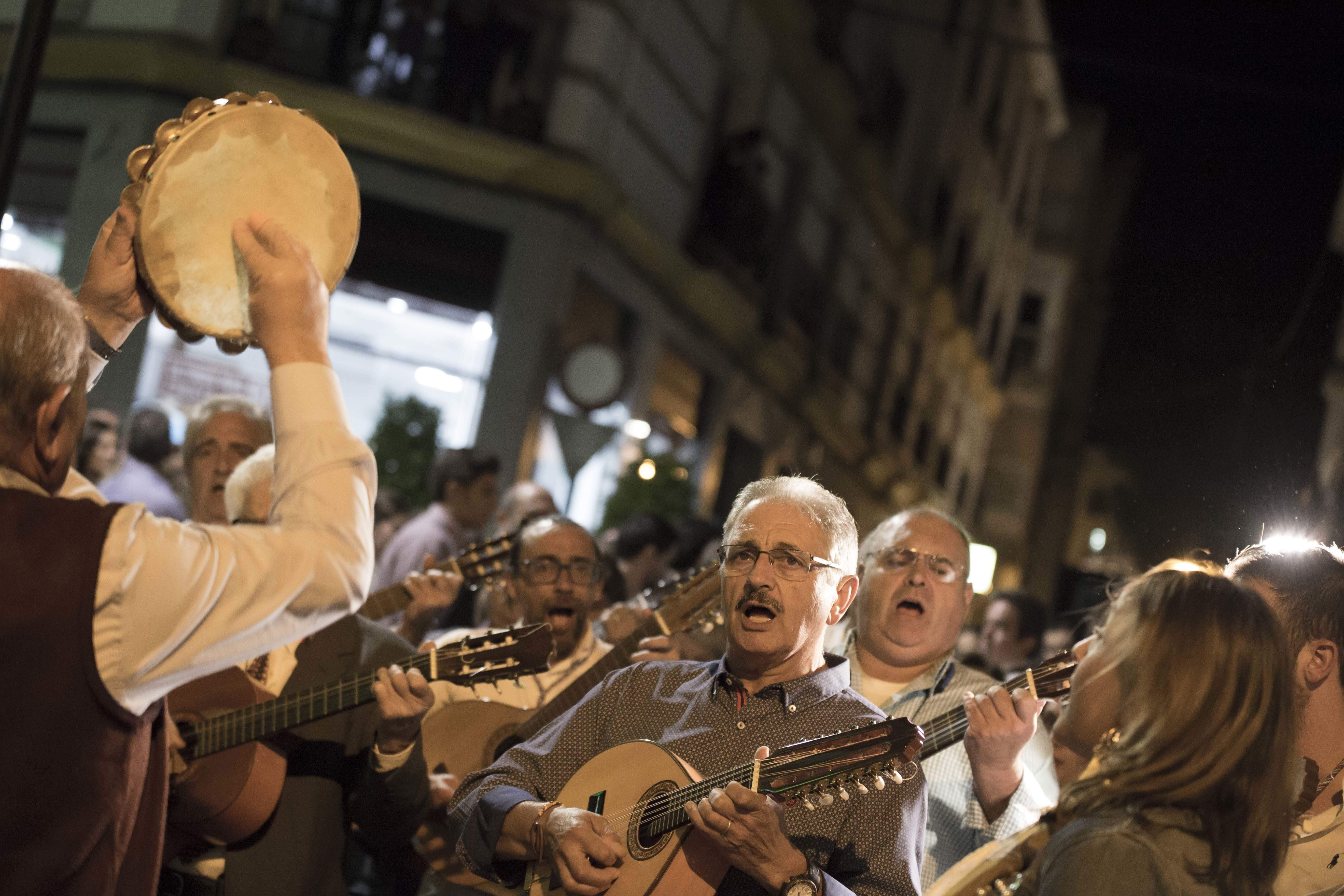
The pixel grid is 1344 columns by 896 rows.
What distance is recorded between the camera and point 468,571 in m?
5.35

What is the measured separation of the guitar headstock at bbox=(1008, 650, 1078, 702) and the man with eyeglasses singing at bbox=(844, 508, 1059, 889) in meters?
0.20

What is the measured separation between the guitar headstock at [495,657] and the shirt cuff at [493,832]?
1.21 ft

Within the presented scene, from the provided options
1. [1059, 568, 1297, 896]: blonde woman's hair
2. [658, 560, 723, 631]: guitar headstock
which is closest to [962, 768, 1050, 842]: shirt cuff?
[1059, 568, 1297, 896]: blonde woman's hair

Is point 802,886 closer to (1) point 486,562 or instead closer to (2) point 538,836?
(2) point 538,836

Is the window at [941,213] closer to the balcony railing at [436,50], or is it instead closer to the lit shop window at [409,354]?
the balcony railing at [436,50]

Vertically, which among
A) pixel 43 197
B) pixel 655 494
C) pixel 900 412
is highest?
pixel 900 412

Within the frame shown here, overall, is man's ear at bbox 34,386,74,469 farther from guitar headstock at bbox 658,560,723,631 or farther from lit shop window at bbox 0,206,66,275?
lit shop window at bbox 0,206,66,275

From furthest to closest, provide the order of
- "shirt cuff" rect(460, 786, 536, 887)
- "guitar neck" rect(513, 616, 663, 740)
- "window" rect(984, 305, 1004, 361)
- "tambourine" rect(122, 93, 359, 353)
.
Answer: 1. "window" rect(984, 305, 1004, 361)
2. "guitar neck" rect(513, 616, 663, 740)
3. "shirt cuff" rect(460, 786, 536, 887)
4. "tambourine" rect(122, 93, 359, 353)

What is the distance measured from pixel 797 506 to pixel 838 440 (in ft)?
70.6

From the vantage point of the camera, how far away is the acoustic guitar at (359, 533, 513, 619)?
5.18 metres

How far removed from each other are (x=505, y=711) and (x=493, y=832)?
58.8 inches

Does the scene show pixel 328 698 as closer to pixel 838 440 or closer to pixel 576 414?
pixel 576 414

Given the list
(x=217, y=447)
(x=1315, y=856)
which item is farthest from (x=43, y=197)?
(x=1315, y=856)

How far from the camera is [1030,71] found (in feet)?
118
